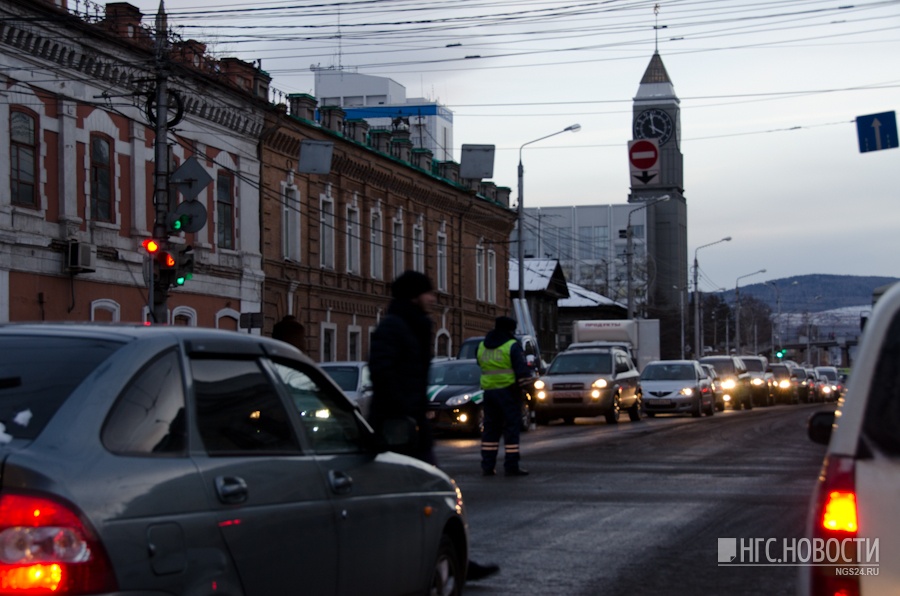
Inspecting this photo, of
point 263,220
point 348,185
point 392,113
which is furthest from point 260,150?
point 392,113

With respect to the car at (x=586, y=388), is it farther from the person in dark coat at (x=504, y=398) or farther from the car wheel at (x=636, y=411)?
the person in dark coat at (x=504, y=398)

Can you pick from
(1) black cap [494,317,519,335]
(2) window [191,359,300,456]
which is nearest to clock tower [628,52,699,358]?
(1) black cap [494,317,519,335]

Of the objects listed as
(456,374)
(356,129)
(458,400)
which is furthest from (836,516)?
(356,129)

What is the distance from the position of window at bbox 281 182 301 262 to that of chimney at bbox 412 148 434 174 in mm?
10960

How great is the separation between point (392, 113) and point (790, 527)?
91.8 metres

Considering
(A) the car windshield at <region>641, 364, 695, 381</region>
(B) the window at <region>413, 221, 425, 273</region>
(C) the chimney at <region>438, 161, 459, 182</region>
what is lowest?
(A) the car windshield at <region>641, 364, 695, 381</region>

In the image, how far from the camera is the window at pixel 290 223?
41.5 meters

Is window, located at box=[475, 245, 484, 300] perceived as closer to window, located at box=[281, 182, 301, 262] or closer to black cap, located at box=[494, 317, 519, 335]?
window, located at box=[281, 182, 301, 262]

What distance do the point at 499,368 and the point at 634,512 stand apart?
14.0ft

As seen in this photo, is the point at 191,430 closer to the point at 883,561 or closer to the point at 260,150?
the point at 883,561

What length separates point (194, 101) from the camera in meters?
36.2

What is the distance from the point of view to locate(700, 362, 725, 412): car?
3941 cm

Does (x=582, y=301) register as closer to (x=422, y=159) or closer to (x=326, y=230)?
(x=422, y=159)

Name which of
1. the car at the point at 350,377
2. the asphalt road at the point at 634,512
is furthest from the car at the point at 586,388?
the asphalt road at the point at 634,512
